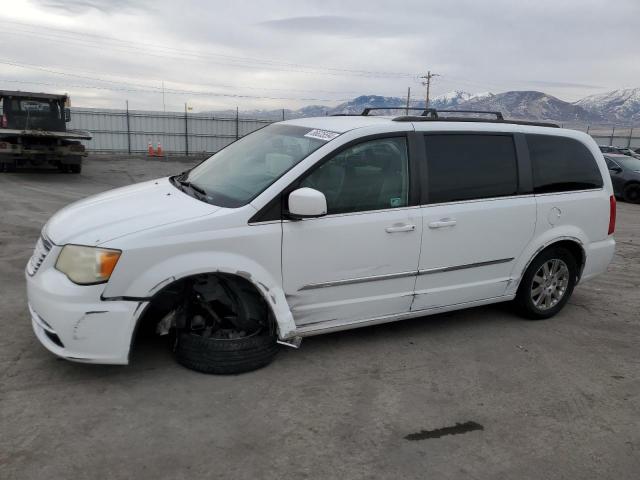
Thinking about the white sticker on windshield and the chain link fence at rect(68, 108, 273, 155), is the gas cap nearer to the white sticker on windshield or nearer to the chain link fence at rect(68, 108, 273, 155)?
the white sticker on windshield

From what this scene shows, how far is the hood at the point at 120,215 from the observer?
3.23m

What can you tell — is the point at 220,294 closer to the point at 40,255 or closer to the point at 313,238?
the point at 313,238

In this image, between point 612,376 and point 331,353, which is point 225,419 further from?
point 612,376

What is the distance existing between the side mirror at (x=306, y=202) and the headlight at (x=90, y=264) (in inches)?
43.3

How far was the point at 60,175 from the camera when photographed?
51.2 feet

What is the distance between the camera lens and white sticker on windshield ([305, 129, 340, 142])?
3803 millimetres

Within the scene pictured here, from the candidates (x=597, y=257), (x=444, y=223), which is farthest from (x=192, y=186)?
(x=597, y=257)

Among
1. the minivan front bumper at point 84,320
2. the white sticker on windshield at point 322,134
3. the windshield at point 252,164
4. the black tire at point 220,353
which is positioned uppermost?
the white sticker on windshield at point 322,134

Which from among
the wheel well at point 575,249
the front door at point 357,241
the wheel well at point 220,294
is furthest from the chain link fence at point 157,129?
the wheel well at point 220,294

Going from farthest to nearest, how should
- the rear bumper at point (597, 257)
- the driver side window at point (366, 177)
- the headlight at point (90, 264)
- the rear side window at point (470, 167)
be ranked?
the rear bumper at point (597, 257) → the rear side window at point (470, 167) → the driver side window at point (366, 177) → the headlight at point (90, 264)

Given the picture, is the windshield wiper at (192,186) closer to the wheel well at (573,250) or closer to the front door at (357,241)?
the front door at (357,241)

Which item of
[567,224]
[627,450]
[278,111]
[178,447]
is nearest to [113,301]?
[178,447]

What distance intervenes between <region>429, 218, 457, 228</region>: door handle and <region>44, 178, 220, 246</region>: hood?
1.66 m

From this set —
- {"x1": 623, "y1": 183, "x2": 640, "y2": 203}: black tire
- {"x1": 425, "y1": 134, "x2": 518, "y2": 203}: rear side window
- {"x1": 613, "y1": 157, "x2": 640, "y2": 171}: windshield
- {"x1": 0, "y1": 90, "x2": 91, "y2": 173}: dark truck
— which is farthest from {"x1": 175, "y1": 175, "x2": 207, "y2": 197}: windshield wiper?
{"x1": 613, "y1": 157, "x2": 640, "y2": 171}: windshield
